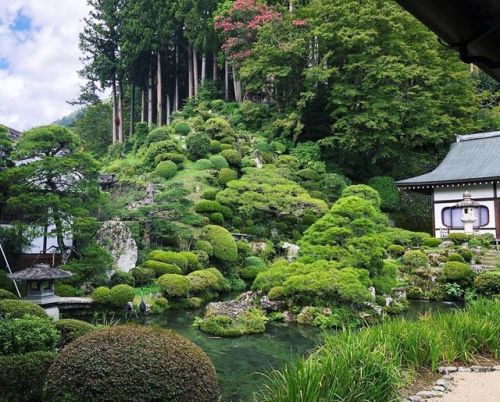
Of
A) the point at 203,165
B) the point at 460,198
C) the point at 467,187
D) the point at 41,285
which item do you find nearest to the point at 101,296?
the point at 41,285

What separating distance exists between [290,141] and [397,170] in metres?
6.29

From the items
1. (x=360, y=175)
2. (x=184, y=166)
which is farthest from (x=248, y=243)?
(x=360, y=175)

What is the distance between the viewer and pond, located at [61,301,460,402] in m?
6.59

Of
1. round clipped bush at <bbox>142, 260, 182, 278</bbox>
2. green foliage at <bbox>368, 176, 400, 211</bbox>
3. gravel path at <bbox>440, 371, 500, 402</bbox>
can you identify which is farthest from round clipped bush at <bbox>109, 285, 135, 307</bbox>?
green foliage at <bbox>368, 176, 400, 211</bbox>

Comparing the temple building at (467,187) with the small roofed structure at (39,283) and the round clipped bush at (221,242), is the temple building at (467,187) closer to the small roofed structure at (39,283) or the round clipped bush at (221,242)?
the round clipped bush at (221,242)

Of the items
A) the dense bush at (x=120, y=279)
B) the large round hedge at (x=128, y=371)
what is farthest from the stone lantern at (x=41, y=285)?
the large round hedge at (x=128, y=371)

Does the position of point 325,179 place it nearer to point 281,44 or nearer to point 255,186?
point 255,186

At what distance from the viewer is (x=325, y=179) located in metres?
20.7

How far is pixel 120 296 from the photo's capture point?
11.0 meters

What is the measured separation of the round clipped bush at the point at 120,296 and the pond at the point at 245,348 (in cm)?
70

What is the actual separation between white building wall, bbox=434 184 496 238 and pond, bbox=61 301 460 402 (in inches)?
383

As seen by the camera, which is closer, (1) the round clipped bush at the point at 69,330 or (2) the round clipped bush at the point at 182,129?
(1) the round clipped bush at the point at 69,330

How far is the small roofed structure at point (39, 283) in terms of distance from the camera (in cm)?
925

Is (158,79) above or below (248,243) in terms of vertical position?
above
